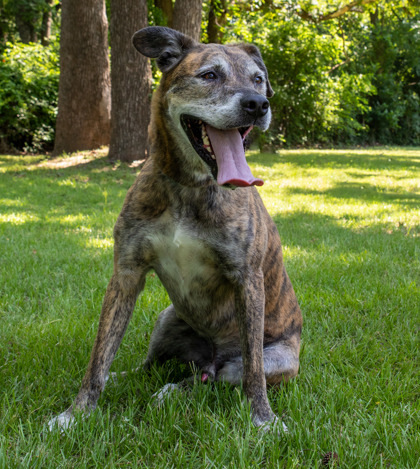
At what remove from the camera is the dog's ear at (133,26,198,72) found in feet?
9.18

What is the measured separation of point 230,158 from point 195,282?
28.1 inches

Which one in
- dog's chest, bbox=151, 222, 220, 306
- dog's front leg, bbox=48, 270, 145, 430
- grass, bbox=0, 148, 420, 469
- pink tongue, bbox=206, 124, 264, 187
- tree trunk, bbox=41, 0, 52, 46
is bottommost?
grass, bbox=0, 148, 420, 469

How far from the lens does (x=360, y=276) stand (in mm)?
4719

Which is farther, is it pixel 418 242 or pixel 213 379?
pixel 418 242

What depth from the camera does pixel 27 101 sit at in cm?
1421

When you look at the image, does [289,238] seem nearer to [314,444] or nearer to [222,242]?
[222,242]

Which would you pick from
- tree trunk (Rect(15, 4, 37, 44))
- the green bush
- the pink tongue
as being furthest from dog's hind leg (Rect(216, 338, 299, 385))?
tree trunk (Rect(15, 4, 37, 44))

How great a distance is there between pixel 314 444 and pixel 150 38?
231 centimetres

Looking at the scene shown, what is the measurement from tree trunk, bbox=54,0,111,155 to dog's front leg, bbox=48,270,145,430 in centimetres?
1038

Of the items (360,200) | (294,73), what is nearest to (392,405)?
(360,200)

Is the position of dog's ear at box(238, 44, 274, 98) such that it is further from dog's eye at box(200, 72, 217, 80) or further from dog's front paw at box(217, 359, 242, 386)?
dog's front paw at box(217, 359, 242, 386)

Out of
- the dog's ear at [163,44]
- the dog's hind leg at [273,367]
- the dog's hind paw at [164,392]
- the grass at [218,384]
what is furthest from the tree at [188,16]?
the dog's hind paw at [164,392]

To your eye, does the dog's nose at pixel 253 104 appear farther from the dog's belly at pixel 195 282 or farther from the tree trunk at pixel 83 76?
the tree trunk at pixel 83 76

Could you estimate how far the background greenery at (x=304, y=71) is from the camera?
47.5ft
